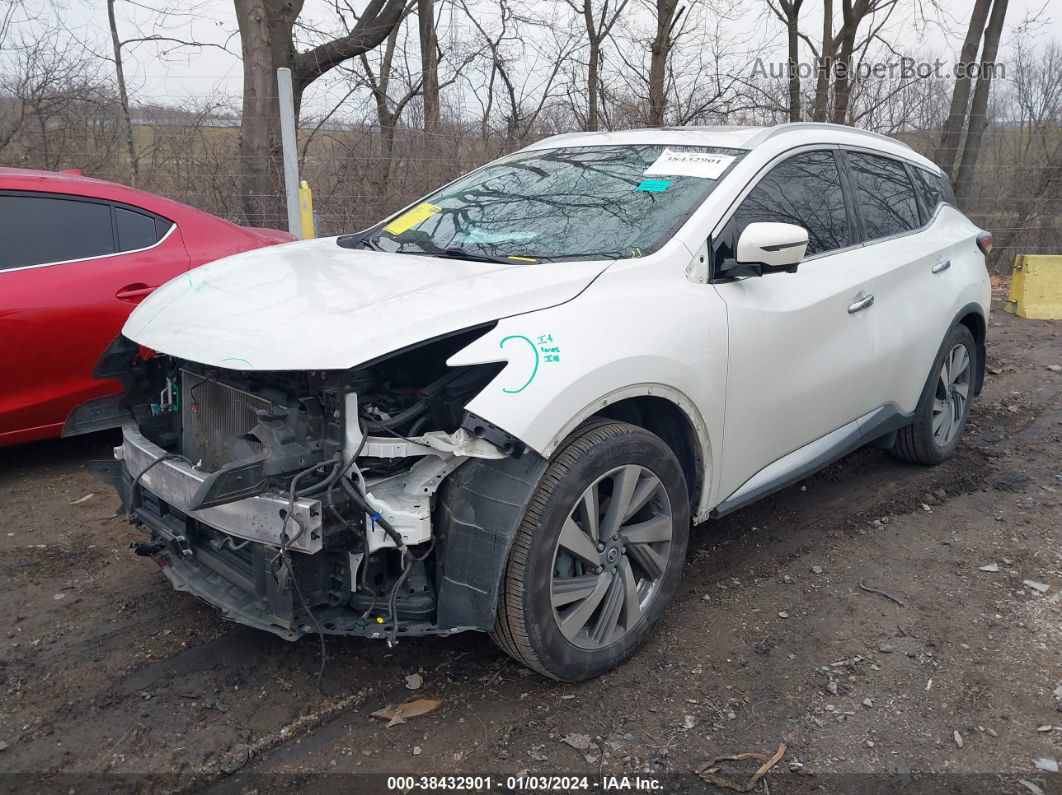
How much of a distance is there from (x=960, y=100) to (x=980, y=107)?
35cm

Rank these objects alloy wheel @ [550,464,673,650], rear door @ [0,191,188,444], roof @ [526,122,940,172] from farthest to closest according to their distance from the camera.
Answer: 1. rear door @ [0,191,188,444]
2. roof @ [526,122,940,172]
3. alloy wheel @ [550,464,673,650]

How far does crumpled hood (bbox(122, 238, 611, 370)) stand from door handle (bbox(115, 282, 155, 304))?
138 cm

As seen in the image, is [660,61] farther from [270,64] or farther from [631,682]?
[631,682]

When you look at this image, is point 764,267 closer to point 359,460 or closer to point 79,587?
point 359,460

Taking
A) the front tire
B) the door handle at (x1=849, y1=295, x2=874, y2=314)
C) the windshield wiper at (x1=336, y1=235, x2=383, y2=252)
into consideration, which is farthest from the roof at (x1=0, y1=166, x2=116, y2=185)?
the door handle at (x1=849, y1=295, x2=874, y2=314)

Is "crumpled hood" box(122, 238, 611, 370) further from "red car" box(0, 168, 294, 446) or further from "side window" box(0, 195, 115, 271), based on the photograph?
"side window" box(0, 195, 115, 271)

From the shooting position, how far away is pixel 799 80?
47.1 feet

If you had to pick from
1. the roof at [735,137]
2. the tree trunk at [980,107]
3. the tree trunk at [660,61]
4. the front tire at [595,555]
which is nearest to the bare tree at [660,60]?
the tree trunk at [660,61]

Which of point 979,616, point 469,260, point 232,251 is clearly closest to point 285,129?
point 232,251

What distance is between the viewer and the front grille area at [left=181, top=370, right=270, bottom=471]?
2801 mm

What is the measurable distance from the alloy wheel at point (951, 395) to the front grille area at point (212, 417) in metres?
3.74

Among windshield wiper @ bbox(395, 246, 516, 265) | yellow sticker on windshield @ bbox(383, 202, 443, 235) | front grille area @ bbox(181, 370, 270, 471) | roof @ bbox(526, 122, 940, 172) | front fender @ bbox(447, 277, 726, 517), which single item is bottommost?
front grille area @ bbox(181, 370, 270, 471)

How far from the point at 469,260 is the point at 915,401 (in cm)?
272

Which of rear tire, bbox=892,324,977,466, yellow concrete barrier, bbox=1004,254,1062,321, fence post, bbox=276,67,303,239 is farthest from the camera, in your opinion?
yellow concrete barrier, bbox=1004,254,1062,321
